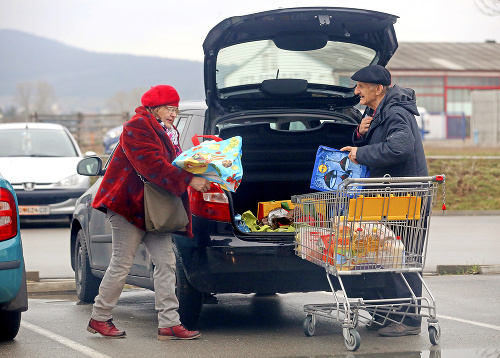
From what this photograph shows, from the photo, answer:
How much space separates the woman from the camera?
19.3ft

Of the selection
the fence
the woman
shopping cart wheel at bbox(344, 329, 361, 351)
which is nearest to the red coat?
the woman

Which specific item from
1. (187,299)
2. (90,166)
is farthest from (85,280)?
(187,299)

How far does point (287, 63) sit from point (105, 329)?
97.5 inches

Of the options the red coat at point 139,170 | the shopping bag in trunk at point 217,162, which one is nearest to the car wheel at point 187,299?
the red coat at point 139,170

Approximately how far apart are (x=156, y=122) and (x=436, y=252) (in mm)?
6402

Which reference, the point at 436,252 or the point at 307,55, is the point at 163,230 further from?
the point at 436,252

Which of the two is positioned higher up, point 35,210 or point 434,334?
point 434,334

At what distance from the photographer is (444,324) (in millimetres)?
6703

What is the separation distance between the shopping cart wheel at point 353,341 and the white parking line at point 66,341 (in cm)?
156

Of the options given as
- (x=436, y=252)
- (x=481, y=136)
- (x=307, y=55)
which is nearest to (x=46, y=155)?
(x=436, y=252)

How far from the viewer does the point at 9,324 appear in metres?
6.01

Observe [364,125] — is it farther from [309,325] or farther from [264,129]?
[309,325]

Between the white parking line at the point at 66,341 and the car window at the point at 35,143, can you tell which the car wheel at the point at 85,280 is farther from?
the car window at the point at 35,143

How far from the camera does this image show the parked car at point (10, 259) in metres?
5.63
